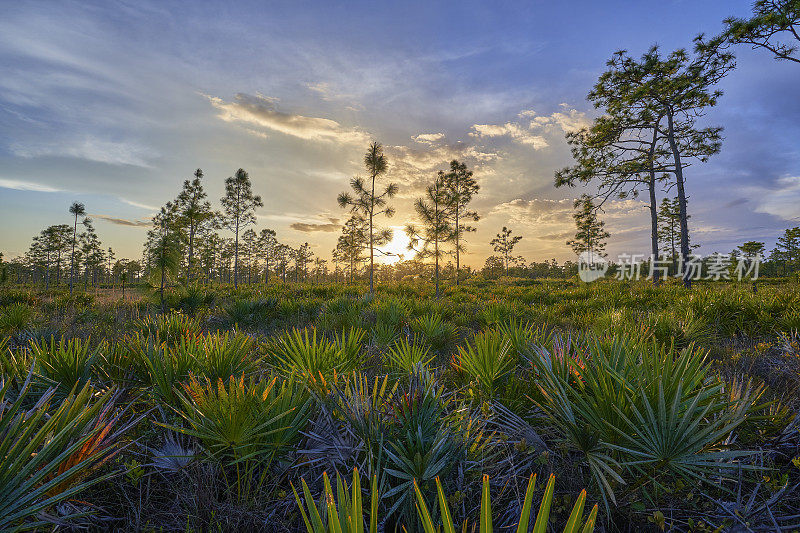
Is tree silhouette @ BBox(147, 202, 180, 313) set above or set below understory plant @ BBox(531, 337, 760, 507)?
above

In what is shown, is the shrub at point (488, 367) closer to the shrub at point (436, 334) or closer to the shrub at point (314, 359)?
the shrub at point (314, 359)

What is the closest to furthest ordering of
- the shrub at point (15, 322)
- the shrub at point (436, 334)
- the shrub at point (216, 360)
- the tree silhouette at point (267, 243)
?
the shrub at point (216, 360) < the shrub at point (436, 334) < the shrub at point (15, 322) < the tree silhouette at point (267, 243)

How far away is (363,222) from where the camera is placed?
2097 cm

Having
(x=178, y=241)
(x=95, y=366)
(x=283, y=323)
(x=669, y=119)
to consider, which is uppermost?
(x=669, y=119)

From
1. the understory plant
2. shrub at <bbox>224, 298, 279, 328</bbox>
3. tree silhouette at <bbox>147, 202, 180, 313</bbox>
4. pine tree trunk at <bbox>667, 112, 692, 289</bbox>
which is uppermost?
Answer: pine tree trunk at <bbox>667, 112, 692, 289</bbox>

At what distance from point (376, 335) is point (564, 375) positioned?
3.24m

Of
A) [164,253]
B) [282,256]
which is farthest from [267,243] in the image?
[164,253]

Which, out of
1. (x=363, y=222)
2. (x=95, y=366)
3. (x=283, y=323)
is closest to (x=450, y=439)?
(x=95, y=366)

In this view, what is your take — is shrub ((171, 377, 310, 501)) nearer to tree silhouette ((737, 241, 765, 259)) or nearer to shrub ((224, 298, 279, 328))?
shrub ((224, 298, 279, 328))

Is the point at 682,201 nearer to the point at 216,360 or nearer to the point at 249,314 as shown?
the point at 249,314

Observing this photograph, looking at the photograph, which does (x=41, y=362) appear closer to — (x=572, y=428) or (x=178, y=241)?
(x=572, y=428)

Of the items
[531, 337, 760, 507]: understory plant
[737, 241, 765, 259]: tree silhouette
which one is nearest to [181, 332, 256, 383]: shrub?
[531, 337, 760, 507]: understory plant

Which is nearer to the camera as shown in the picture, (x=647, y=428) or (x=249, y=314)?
(x=647, y=428)

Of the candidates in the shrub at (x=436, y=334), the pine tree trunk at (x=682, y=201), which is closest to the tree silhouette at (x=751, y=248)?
the pine tree trunk at (x=682, y=201)
